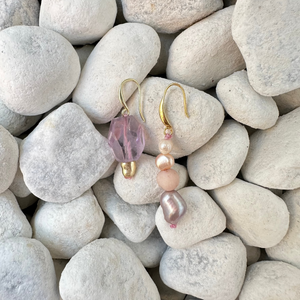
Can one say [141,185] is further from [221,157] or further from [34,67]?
[34,67]

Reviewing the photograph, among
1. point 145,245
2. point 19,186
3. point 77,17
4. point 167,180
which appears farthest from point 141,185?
point 77,17

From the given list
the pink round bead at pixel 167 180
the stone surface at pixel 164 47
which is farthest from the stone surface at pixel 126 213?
the stone surface at pixel 164 47

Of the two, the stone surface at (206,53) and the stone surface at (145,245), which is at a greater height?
the stone surface at (206,53)

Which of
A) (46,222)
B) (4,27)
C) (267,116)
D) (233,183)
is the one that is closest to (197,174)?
(233,183)

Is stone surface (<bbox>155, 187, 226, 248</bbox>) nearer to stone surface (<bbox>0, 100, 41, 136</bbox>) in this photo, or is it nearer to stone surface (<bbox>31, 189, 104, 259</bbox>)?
stone surface (<bbox>31, 189, 104, 259</bbox>)

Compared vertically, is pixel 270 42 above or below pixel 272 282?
above

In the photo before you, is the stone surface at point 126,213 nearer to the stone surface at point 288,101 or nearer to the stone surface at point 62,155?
the stone surface at point 62,155

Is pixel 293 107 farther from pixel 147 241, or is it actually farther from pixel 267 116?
pixel 147 241

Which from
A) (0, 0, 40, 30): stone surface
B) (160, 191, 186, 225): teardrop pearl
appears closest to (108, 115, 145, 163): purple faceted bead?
(160, 191, 186, 225): teardrop pearl
